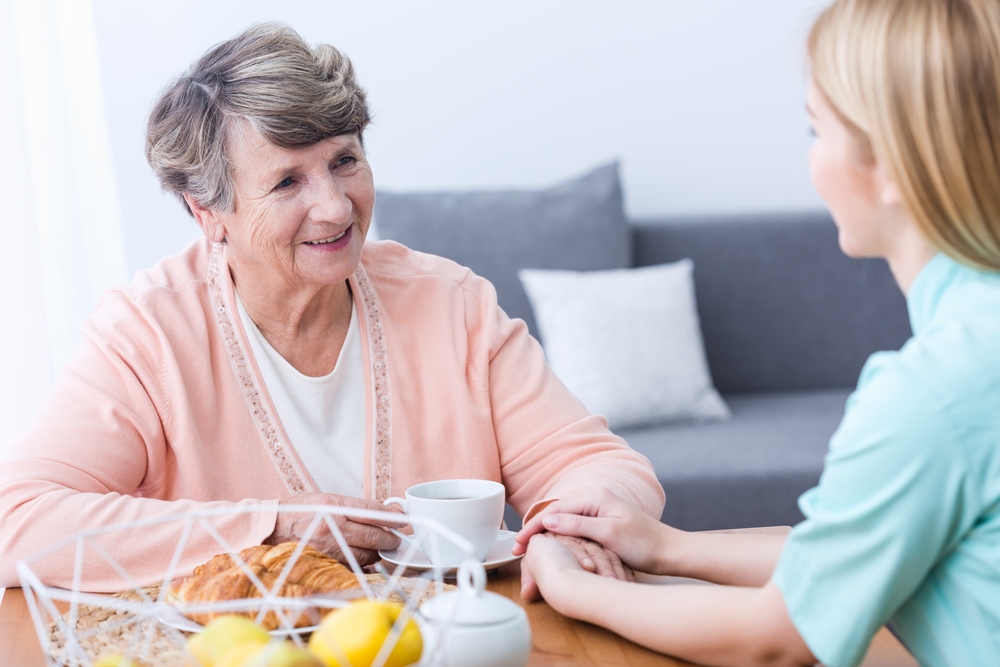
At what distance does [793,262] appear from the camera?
2834 mm

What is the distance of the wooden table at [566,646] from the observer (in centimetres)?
77

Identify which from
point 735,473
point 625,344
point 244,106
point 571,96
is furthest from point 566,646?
point 571,96

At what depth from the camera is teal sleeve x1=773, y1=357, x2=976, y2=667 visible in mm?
633

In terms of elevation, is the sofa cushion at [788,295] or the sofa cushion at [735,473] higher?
the sofa cushion at [788,295]

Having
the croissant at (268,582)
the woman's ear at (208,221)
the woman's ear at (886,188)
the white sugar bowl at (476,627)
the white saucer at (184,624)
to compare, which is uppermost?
the woman's ear at (886,188)

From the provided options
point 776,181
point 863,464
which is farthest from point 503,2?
point 863,464

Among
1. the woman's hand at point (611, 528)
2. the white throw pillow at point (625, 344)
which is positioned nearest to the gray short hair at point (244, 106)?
the woman's hand at point (611, 528)

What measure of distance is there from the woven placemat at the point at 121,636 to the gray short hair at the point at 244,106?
65 cm

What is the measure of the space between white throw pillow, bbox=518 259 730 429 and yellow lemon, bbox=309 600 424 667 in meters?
1.80

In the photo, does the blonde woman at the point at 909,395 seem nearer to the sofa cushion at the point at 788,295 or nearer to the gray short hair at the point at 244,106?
the gray short hair at the point at 244,106

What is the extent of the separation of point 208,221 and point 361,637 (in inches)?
35.9

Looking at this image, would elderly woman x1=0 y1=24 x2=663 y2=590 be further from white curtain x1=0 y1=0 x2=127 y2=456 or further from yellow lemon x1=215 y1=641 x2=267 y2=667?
white curtain x1=0 y1=0 x2=127 y2=456

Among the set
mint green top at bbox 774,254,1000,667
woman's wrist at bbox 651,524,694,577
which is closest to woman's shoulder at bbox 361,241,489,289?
woman's wrist at bbox 651,524,694,577

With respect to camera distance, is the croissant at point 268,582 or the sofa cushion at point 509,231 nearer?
the croissant at point 268,582
